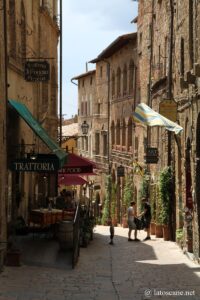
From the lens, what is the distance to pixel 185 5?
1862 cm

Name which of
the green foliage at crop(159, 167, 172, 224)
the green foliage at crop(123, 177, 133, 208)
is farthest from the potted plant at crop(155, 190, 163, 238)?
the green foliage at crop(123, 177, 133, 208)

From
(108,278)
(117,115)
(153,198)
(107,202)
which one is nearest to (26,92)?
Result: (108,278)

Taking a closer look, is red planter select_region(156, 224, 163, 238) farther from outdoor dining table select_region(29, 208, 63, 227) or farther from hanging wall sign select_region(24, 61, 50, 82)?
hanging wall sign select_region(24, 61, 50, 82)

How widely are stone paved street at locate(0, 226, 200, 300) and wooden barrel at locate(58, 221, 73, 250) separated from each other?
52 cm

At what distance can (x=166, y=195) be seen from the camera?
74.3ft

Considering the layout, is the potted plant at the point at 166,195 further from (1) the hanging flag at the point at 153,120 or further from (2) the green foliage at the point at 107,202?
(2) the green foliage at the point at 107,202

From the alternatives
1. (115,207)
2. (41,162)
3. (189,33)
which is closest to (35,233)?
(41,162)

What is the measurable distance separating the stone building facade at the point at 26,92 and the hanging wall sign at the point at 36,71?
0.23 m

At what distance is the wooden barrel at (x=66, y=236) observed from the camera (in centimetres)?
1547

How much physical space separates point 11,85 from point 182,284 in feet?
22.4

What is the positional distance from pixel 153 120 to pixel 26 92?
154 inches

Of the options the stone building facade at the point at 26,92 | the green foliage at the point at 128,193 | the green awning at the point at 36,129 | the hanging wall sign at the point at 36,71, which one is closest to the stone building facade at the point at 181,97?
the green awning at the point at 36,129

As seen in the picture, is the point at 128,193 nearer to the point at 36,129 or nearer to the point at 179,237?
the point at 179,237

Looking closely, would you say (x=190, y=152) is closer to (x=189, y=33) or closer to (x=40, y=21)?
(x=189, y=33)
